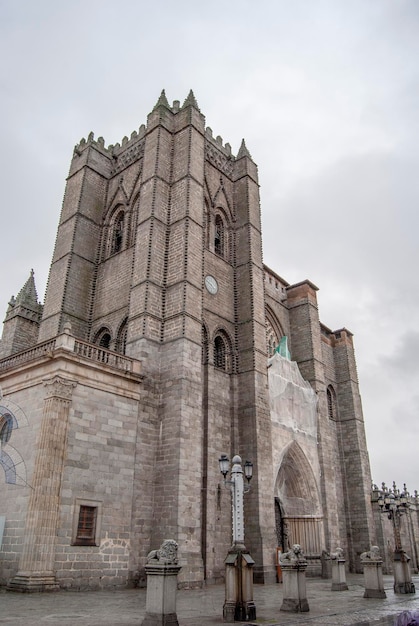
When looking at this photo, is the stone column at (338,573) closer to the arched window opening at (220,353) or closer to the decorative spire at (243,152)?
the arched window opening at (220,353)

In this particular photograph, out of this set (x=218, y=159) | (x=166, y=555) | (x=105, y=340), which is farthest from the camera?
(x=218, y=159)

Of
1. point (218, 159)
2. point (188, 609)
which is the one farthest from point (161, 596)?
point (218, 159)

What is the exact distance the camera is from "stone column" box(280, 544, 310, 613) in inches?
357

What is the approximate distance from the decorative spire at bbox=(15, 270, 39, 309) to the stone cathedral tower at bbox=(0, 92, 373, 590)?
0.42 meters

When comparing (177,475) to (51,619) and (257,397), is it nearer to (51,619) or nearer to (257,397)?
(257,397)

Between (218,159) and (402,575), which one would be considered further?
(218,159)

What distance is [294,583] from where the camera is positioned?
30.6 ft

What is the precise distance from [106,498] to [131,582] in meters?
2.36

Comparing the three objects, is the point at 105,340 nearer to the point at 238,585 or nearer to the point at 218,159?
the point at 218,159

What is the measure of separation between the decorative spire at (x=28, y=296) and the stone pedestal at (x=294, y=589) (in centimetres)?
1697

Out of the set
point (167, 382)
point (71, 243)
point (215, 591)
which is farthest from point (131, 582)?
point (71, 243)

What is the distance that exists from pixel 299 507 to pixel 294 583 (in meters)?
12.5

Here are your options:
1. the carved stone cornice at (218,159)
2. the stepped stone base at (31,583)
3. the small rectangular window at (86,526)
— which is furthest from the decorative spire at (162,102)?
the stepped stone base at (31,583)

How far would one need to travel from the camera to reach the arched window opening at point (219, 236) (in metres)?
22.2
